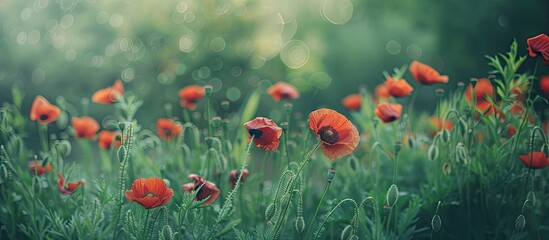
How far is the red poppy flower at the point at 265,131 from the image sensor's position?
52.0 inches

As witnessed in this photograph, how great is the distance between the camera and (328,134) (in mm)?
1272

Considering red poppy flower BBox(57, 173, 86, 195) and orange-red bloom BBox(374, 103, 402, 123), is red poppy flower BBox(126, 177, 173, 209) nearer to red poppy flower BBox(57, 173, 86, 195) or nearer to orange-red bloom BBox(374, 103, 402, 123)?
red poppy flower BBox(57, 173, 86, 195)

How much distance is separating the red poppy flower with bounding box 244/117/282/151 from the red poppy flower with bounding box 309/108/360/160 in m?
0.10

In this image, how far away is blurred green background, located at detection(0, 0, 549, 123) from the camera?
3.59 metres

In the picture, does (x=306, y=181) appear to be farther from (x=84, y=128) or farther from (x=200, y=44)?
(x=200, y=44)

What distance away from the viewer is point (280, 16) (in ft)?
13.1

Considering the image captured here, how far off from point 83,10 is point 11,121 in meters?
2.10

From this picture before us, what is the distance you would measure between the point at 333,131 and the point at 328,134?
0.04 ft

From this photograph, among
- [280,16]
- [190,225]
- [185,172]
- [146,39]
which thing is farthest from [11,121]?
[280,16]

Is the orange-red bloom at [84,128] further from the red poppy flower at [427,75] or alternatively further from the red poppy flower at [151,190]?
the red poppy flower at [427,75]

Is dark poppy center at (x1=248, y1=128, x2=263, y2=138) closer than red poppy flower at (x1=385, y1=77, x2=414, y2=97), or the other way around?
dark poppy center at (x1=248, y1=128, x2=263, y2=138)

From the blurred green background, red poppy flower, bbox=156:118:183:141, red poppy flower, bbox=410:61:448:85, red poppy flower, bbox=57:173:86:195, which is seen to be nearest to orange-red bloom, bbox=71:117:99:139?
red poppy flower, bbox=156:118:183:141

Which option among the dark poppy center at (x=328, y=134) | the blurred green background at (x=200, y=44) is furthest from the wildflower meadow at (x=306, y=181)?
the blurred green background at (x=200, y=44)

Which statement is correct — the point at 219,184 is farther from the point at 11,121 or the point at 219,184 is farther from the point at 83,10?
the point at 83,10
